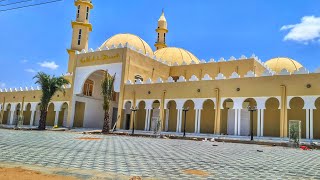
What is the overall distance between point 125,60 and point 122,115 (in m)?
5.59

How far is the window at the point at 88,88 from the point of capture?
3706 cm

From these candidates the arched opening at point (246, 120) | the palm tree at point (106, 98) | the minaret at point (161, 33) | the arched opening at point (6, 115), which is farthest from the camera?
the minaret at point (161, 33)

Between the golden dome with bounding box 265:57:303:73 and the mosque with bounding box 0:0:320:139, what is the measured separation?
11cm

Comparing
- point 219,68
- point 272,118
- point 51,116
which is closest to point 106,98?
point 219,68

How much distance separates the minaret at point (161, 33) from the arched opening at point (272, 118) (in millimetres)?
24521

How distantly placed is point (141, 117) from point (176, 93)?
213 inches

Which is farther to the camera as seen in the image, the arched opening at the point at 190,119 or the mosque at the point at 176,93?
the arched opening at the point at 190,119

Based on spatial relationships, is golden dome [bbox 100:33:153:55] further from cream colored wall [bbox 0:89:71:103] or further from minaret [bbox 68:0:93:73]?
cream colored wall [bbox 0:89:71:103]

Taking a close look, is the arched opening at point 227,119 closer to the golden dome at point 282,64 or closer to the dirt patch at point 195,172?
the golden dome at point 282,64

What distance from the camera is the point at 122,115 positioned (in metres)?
31.0

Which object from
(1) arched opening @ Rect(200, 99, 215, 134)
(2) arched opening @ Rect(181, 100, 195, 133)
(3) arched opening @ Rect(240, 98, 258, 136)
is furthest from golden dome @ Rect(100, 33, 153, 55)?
(3) arched opening @ Rect(240, 98, 258, 136)

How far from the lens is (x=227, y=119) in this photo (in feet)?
87.6

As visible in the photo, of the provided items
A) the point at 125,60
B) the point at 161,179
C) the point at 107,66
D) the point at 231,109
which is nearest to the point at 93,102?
the point at 107,66

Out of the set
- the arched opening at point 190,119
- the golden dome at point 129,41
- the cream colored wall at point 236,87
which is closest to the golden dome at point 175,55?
the golden dome at point 129,41
